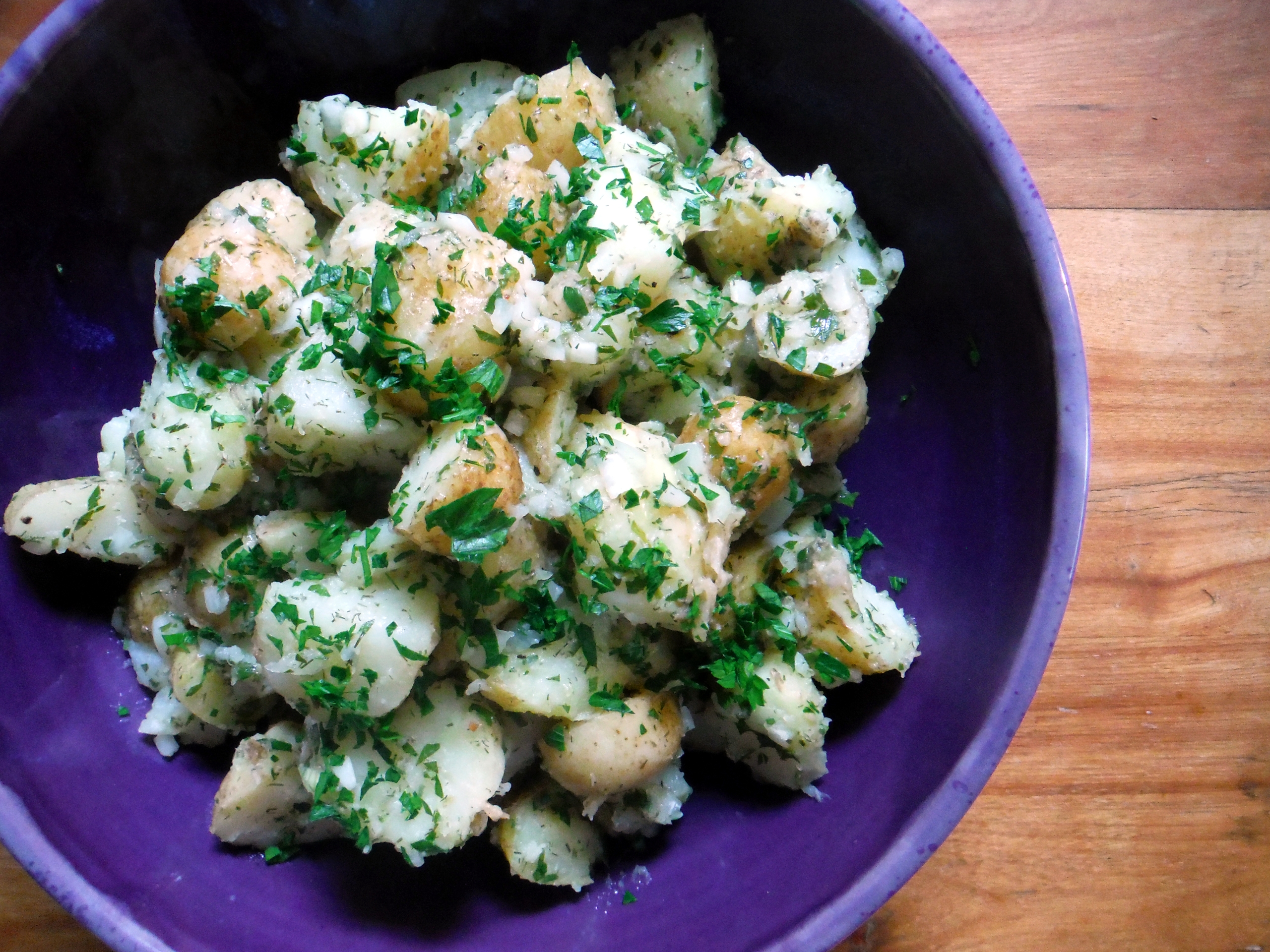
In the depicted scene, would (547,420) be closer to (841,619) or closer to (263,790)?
(841,619)

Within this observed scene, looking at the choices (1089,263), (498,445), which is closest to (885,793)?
(498,445)

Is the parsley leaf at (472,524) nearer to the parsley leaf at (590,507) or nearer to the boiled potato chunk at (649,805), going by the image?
the parsley leaf at (590,507)

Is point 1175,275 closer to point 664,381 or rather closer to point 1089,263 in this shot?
point 1089,263

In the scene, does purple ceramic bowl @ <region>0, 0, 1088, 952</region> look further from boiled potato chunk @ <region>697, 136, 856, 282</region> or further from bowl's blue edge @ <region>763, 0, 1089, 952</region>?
boiled potato chunk @ <region>697, 136, 856, 282</region>

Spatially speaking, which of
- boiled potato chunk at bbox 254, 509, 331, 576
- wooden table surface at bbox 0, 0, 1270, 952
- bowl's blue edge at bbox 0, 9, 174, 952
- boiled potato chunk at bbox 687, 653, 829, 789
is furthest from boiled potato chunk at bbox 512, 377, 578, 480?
wooden table surface at bbox 0, 0, 1270, 952

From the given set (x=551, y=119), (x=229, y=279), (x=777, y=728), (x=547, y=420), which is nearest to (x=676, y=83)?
(x=551, y=119)
